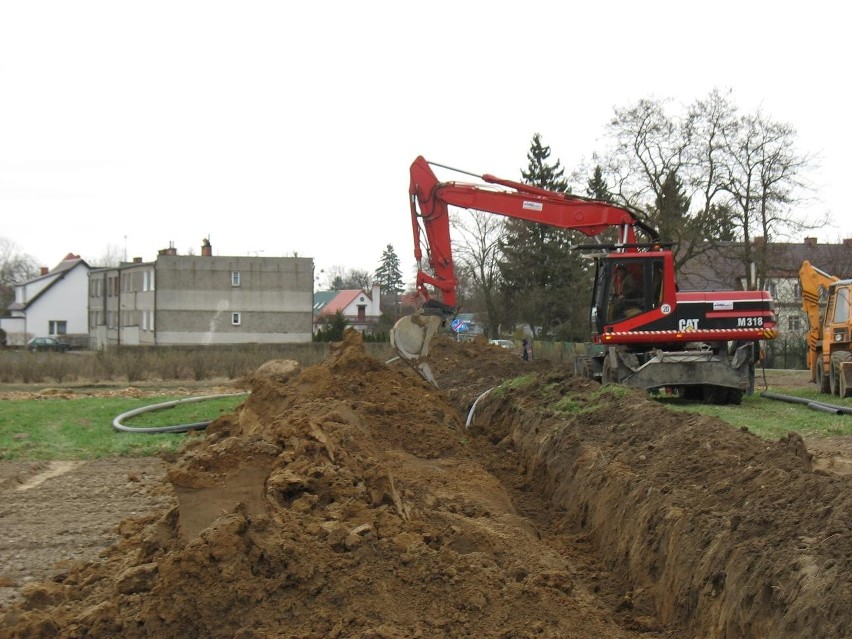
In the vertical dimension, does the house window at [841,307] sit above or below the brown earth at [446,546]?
above

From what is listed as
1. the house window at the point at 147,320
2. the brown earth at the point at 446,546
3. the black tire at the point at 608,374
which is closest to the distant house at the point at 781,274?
the black tire at the point at 608,374

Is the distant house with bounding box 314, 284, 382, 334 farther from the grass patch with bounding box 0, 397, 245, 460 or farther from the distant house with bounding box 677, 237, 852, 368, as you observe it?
the grass patch with bounding box 0, 397, 245, 460

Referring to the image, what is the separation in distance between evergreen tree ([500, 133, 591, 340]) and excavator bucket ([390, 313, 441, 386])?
33878mm

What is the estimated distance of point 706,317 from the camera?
58.2 ft

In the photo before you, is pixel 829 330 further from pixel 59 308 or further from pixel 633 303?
pixel 59 308

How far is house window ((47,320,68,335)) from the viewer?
77.9 m

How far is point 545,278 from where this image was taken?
5206 centimetres

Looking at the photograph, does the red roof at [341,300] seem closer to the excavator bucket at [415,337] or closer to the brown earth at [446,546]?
the excavator bucket at [415,337]

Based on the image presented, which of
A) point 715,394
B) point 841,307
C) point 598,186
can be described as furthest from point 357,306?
point 715,394

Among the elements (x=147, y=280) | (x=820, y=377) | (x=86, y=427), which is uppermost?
(x=147, y=280)

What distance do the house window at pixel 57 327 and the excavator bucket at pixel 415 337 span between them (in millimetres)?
68915

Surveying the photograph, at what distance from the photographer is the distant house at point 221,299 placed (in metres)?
58.3

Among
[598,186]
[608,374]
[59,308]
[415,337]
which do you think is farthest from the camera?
[59,308]

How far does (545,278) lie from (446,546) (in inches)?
1848
